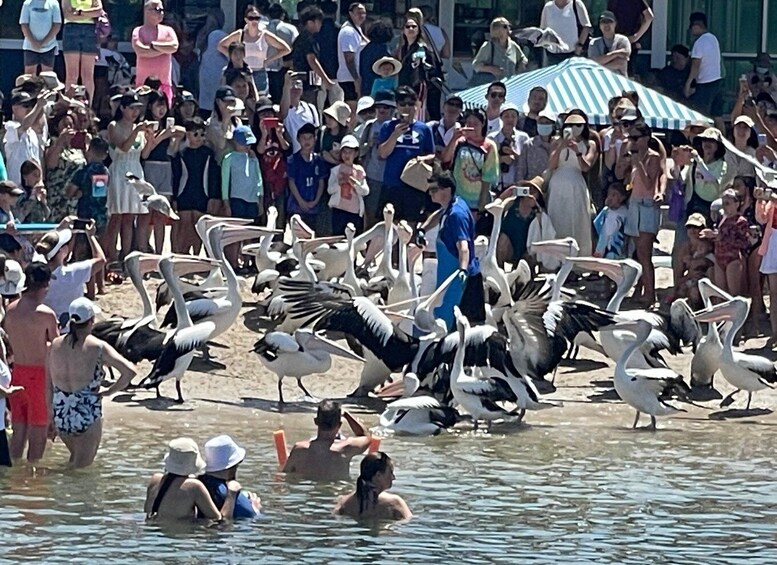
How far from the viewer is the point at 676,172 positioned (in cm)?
2130

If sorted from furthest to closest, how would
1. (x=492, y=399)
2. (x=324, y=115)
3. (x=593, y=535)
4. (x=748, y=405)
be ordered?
(x=324, y=115) → (x=748, y=405) → (x=492, y=399) → (x=593, y=535)

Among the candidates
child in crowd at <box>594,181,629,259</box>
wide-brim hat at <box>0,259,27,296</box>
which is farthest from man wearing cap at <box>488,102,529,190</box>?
wide-brim hat at <box>0,259,27,296</box>

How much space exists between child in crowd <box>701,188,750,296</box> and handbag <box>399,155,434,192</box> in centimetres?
294

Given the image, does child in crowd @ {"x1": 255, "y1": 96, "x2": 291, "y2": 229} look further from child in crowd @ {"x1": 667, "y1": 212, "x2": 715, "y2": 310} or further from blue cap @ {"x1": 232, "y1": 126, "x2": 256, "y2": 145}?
child in crowd @ {"x1": 667, "y1": 212, "x2": 715, "y2": 310}

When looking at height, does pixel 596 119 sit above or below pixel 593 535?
above

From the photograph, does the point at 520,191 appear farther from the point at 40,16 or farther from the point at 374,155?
the point at 40,16

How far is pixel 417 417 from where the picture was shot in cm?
1712

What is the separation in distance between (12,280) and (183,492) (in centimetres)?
316

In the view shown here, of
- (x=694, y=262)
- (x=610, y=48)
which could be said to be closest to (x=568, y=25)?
(x=610, y=48)

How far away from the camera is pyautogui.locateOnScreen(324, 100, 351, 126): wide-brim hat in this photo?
2198 centimetres

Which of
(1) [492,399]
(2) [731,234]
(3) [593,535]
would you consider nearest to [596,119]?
(2) [731,234]

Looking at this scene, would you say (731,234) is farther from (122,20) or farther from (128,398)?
(122,20)

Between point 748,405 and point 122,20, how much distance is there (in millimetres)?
10865

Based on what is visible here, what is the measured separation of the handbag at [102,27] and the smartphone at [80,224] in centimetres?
500
